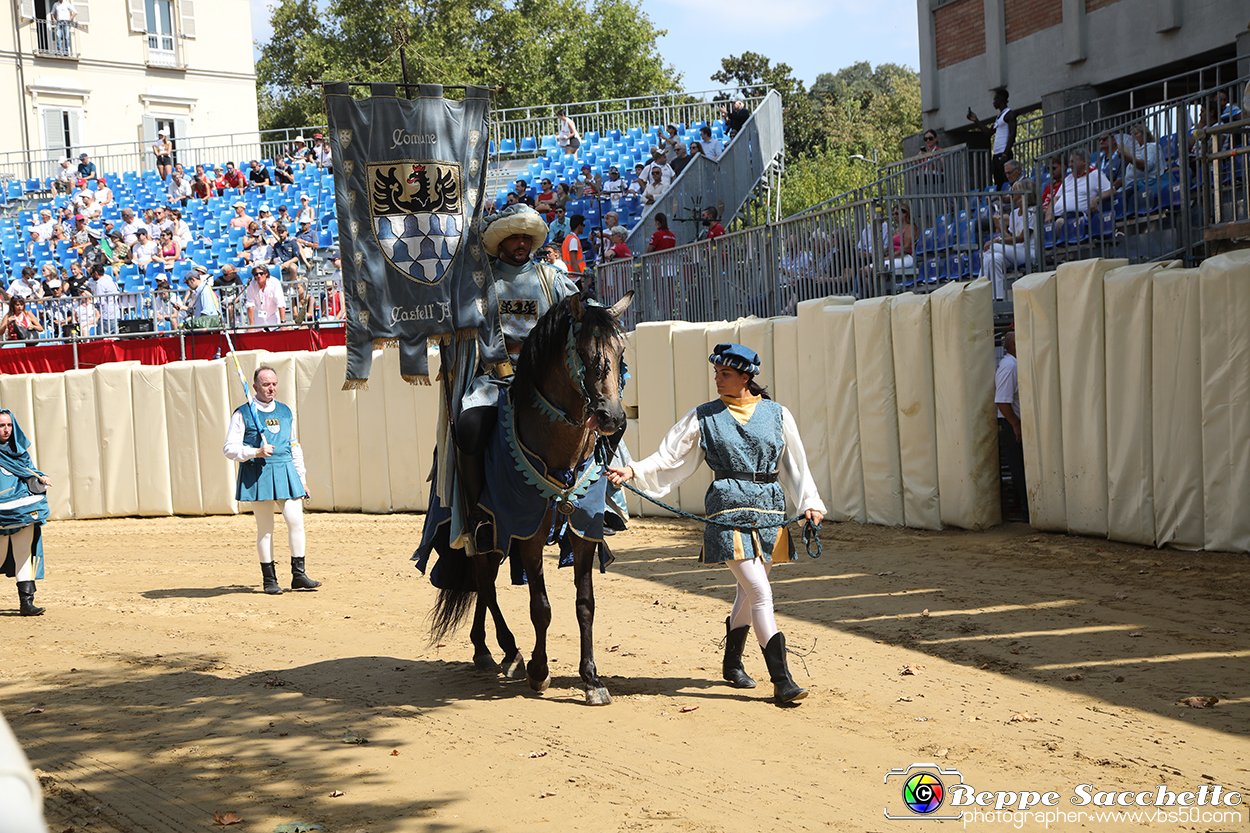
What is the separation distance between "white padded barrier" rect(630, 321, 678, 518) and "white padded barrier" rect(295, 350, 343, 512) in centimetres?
496

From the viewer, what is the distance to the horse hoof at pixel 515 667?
7117mm

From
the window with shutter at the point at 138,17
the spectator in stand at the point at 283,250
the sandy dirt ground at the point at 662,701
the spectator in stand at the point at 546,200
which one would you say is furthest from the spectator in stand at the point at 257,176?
the sandy dirt ground at the point at 662,701

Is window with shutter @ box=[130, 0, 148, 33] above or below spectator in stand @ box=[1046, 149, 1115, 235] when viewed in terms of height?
above

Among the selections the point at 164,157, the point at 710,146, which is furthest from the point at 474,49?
the point at 710,146

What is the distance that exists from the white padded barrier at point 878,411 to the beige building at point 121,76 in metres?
32.8

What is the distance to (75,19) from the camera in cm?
4269

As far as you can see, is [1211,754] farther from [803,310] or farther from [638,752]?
[803,310]

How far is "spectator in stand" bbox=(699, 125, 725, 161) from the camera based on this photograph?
24.9 m

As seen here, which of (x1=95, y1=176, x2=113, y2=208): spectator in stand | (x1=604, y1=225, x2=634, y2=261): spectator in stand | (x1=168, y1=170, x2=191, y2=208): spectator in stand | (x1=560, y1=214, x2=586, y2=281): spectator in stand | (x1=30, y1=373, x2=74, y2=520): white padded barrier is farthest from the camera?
(x1=168, y1=170, x2=191, y2=208): spectator in stand

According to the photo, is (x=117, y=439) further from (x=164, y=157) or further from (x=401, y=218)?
(x=164, y=157)

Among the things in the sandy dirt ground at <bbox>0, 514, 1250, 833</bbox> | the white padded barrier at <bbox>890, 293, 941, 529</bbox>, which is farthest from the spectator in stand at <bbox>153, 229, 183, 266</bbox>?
the white padded barrier at <bbox>890, 293, 941, 529</bbox>

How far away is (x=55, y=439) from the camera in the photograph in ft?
58.0

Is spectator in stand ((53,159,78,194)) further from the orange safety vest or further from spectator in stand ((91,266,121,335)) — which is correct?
the orange safety vest

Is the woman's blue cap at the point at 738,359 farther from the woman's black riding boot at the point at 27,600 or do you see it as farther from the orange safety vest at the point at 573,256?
the orange safety vest at the point at 573,256
